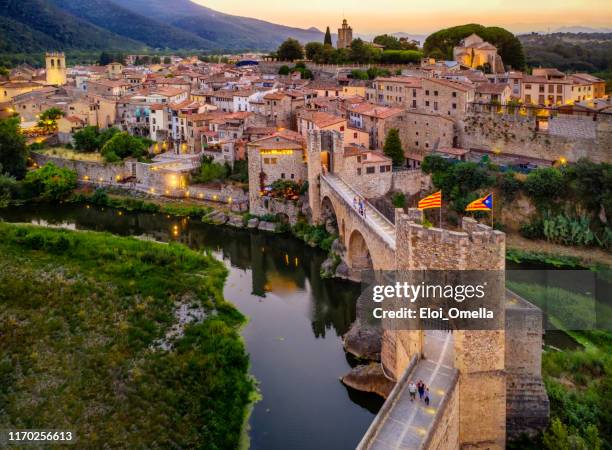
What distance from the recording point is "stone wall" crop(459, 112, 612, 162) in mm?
22406

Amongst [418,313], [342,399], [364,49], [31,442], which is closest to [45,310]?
[31,442]

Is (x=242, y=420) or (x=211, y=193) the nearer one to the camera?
(x=242, y=420)

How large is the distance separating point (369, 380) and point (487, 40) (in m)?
33.3

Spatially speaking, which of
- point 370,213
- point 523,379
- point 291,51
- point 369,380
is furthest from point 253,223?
point 291,51

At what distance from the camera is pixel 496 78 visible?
103 ft

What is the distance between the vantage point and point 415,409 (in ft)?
26.5

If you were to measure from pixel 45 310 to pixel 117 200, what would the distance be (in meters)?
14.2

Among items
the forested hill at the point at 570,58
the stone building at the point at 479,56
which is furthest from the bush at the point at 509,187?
the forested hill at the point at 570,58

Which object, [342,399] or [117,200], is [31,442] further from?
[117,200]

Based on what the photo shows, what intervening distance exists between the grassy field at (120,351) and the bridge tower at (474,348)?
3.84 m

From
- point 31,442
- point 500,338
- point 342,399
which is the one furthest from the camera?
point 342,399

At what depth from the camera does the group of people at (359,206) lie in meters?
16.5

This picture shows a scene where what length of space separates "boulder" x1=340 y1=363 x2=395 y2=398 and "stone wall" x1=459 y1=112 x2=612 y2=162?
571 inches

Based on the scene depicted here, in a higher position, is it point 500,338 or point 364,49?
point 364,49
